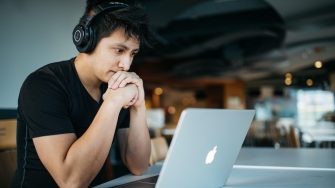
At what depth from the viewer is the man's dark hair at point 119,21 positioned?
1.42 meters

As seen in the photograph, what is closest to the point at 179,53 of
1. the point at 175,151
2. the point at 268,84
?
the point at 175,151

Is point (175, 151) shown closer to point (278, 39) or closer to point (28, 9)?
point (28, 9)

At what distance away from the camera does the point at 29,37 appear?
298 centimetres

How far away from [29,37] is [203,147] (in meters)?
2.44

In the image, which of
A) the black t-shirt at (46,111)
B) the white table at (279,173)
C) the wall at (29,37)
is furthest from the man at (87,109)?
the wall at (29,37)

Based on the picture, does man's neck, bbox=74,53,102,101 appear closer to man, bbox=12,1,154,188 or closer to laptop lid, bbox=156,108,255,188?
man, bbox=12,1,154,188

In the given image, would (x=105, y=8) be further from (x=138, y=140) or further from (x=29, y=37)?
(x=29, y=37)

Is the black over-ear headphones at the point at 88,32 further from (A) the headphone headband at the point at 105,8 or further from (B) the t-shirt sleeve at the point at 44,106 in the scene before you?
(B) the t-shirt sleeve at the point at 44,106

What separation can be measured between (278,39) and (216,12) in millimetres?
2385

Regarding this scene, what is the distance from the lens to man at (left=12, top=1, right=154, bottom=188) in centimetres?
115

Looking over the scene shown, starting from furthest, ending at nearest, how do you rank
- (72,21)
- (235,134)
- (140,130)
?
(72,21) → (140,130) → (235,134)

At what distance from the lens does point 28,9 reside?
296 cm

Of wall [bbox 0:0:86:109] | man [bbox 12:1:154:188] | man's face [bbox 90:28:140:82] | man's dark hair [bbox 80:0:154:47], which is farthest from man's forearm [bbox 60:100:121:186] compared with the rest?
wall [bbox 0:0:86:109]

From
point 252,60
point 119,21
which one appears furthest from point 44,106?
point 252,60
